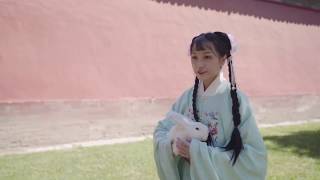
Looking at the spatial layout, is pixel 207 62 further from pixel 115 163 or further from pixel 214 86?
pixel 115 163

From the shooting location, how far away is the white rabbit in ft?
8.01

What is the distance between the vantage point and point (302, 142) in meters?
8.42

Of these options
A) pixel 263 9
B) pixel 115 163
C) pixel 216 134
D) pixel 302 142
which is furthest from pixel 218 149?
pixel 263 9

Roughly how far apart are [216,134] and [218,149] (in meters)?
0.09

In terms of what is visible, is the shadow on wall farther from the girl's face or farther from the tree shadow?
the girl's face

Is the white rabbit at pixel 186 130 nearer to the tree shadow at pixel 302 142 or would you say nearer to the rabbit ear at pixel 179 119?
the rabbit ear at pixel 179 119

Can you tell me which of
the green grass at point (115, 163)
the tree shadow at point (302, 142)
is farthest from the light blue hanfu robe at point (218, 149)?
the tree shadow at point (302, 142)

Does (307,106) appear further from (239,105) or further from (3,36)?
(239,105)

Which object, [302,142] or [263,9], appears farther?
[263,9]

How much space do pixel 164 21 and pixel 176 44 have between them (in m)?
0.53

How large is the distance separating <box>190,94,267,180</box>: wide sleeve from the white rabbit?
5 centimetres

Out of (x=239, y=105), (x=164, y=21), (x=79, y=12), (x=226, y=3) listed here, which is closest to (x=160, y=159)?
(x=239, y=105)

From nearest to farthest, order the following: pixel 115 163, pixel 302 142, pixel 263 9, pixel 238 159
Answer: pixel 238 159 → pixel 115 163 → pixel 302 142 → pixel 263 9

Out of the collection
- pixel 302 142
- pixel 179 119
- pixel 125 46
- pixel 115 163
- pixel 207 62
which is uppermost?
pixel 207 62
